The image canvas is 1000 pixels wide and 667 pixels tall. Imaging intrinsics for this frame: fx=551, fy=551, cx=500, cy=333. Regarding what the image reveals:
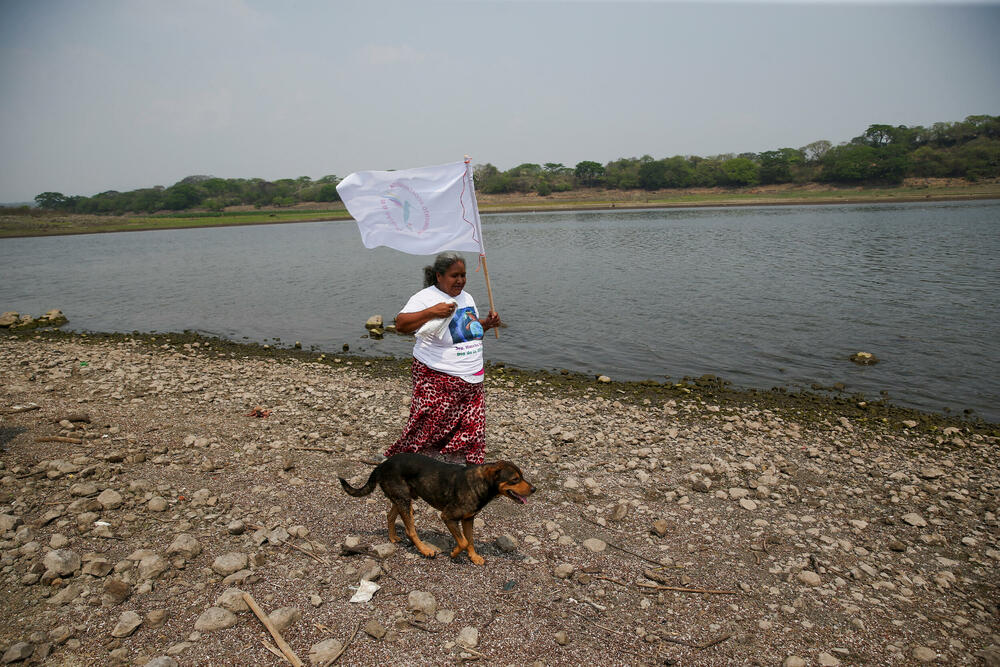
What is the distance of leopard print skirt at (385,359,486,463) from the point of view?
5617mm

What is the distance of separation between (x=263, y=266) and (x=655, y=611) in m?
40.2

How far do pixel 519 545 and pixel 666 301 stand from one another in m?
18.7

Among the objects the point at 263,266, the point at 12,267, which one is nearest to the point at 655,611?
the point at 263,266

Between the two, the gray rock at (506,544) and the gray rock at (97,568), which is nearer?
the gray rock at (97,568)

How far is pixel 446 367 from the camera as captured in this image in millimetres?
5520

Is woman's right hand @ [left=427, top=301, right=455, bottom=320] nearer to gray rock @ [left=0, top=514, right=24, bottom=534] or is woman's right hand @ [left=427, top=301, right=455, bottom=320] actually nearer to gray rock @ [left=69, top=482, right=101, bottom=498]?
gray rock @ [left=69, top=482, right=101, bottom=498]

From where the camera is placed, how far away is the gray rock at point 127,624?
417 cm

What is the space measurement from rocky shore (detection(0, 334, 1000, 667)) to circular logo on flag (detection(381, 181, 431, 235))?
10.2 feet

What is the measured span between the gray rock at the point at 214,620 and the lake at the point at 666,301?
410 inches

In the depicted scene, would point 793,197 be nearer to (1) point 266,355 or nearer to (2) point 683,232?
(2) point 683,232

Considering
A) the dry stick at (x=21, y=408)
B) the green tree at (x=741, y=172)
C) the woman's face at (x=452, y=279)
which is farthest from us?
the green tree at (x=741, y=172)

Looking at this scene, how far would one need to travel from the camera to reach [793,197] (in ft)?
331

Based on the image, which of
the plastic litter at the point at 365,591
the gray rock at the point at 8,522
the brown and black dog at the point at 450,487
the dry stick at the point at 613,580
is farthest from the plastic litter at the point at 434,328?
the gray rock at the point at 8,522

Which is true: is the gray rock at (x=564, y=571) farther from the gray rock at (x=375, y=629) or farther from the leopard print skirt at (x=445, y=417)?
the gray rock at (x=375, y=629)
